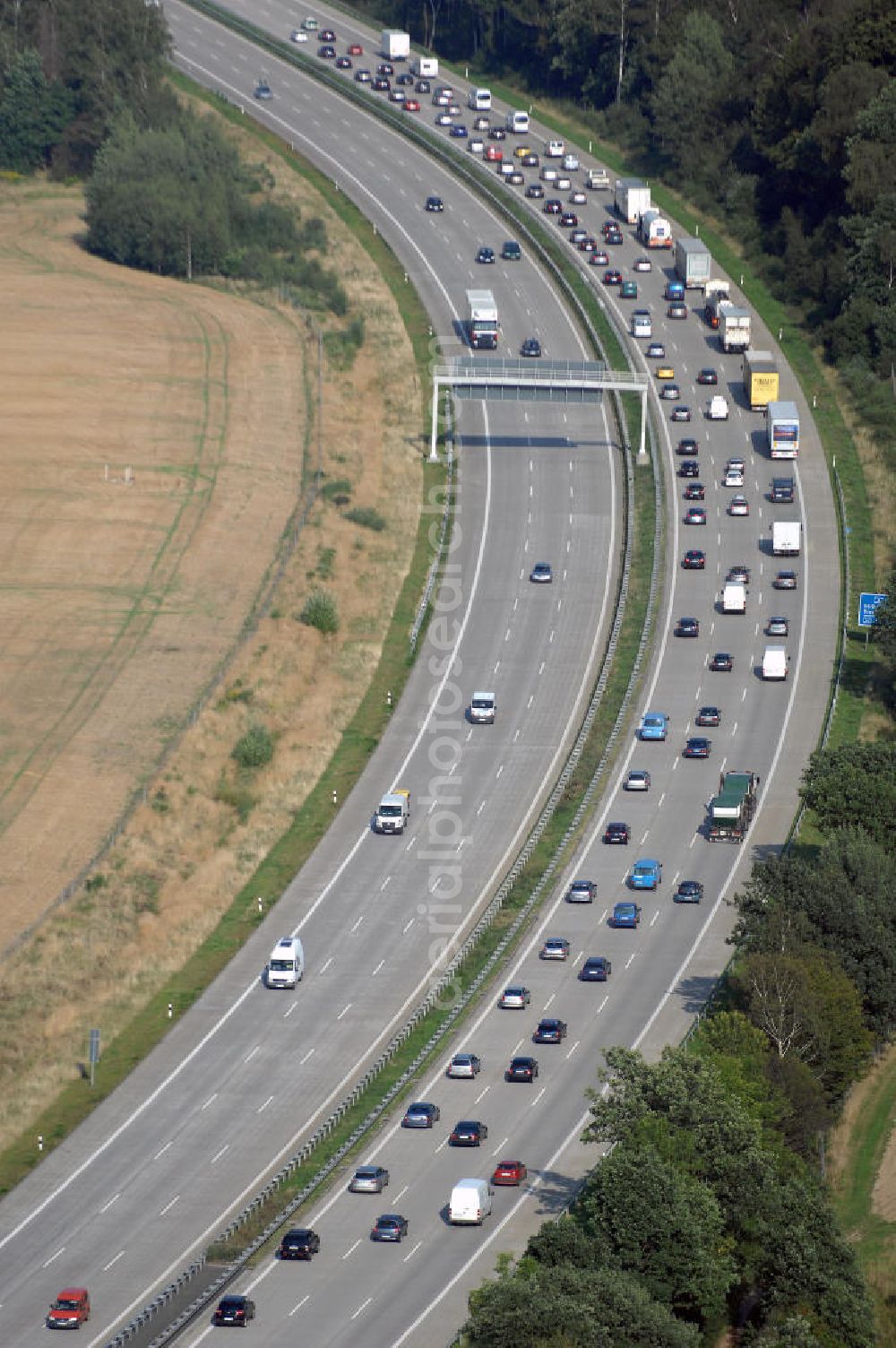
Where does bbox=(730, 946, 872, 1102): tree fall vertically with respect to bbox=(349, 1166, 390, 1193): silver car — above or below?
above

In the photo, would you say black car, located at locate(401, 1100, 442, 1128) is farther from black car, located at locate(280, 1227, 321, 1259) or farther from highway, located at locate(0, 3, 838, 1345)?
black car, located at locate(280, 1227, 321, 1259)

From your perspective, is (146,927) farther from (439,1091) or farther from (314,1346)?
(314,1346)

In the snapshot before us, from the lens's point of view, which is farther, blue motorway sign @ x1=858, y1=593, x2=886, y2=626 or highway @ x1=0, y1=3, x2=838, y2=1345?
blue motorway sign @ x1=858, y1=593, x2=886, y2=626

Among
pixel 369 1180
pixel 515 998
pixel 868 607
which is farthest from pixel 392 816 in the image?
pixel 369 1180

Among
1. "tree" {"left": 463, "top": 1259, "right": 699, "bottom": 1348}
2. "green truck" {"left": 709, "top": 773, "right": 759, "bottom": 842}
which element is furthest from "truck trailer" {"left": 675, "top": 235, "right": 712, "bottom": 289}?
"tree" {"left": 463, "top": 1259, "right": 699, "bottom": 1348}

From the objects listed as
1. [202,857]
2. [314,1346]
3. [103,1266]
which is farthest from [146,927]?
[314,1346]

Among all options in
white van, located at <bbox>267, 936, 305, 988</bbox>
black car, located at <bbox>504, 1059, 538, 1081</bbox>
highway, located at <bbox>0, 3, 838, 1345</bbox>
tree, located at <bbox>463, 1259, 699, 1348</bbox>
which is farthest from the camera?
white van, located at <bbox>267, 936, 305, 988</bbox>
